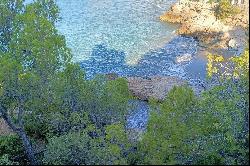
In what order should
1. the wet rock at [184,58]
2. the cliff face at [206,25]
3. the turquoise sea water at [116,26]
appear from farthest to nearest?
1. the turquoise sea water at [116,26]
2. the cliff face at [206,25]
3. the wet rock at [184,58]

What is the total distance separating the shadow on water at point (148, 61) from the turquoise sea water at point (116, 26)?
2.87ft

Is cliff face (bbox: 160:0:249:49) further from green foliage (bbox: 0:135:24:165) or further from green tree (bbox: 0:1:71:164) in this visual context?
green foliage (bbox: 0:135:24:165)

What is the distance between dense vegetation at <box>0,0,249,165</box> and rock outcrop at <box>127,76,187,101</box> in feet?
36.1

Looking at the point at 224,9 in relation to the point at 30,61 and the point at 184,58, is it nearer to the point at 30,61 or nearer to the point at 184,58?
the point at 184,58

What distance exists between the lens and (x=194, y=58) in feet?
152

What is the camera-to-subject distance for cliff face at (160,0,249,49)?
4844 cm

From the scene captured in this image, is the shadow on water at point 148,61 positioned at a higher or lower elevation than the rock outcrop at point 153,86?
higher

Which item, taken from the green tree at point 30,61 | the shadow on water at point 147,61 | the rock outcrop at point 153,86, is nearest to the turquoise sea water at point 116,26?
the shadow on water at point 147,61

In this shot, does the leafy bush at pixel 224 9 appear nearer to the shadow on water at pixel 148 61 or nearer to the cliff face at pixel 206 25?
the cliff face at pixel 206 25

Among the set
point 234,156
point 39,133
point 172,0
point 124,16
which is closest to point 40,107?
point 39,133

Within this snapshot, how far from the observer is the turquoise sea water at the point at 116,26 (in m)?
49.8

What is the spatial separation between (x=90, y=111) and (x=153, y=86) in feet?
50.3

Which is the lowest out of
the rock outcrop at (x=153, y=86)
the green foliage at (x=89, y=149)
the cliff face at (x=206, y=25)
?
the green foliage at (x=89, y=149)

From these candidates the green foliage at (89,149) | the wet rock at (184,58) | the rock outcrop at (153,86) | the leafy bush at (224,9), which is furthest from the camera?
the leafy bush at (224,9)
